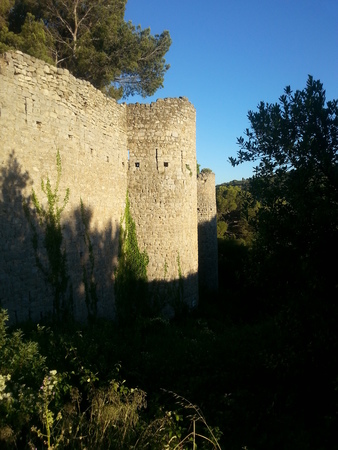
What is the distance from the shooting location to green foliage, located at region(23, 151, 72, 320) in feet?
24.8

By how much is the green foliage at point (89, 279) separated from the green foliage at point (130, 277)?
121cm

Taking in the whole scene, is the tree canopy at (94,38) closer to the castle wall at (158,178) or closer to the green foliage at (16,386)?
the castle wall at (158,178)

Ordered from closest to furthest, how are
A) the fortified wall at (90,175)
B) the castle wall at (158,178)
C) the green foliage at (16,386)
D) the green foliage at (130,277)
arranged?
the green foliage at (16,386) → the fortified wall at (90,175) → the green foliage at (130,277) → the castle wall at (158,178)

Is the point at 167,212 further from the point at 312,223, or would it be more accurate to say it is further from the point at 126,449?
the point at 126,449

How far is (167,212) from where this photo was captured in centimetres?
1200

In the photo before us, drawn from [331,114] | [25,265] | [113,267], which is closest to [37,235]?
[25,265]

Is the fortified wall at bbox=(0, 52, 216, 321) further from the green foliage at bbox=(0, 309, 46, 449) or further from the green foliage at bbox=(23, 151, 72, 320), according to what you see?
the green foliage at bbox=(0, 309, 46, 449)

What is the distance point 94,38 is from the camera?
17672 mm

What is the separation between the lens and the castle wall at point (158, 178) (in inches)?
464

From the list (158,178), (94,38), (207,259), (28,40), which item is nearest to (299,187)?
(158,178)

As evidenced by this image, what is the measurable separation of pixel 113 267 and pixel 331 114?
24.1 ft

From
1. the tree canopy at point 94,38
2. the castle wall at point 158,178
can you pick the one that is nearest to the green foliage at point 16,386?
the castle wall at point 158,178

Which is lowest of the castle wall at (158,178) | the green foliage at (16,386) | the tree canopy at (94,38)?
the green foliage at (16,386)

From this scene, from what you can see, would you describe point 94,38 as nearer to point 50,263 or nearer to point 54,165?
point 54,165
